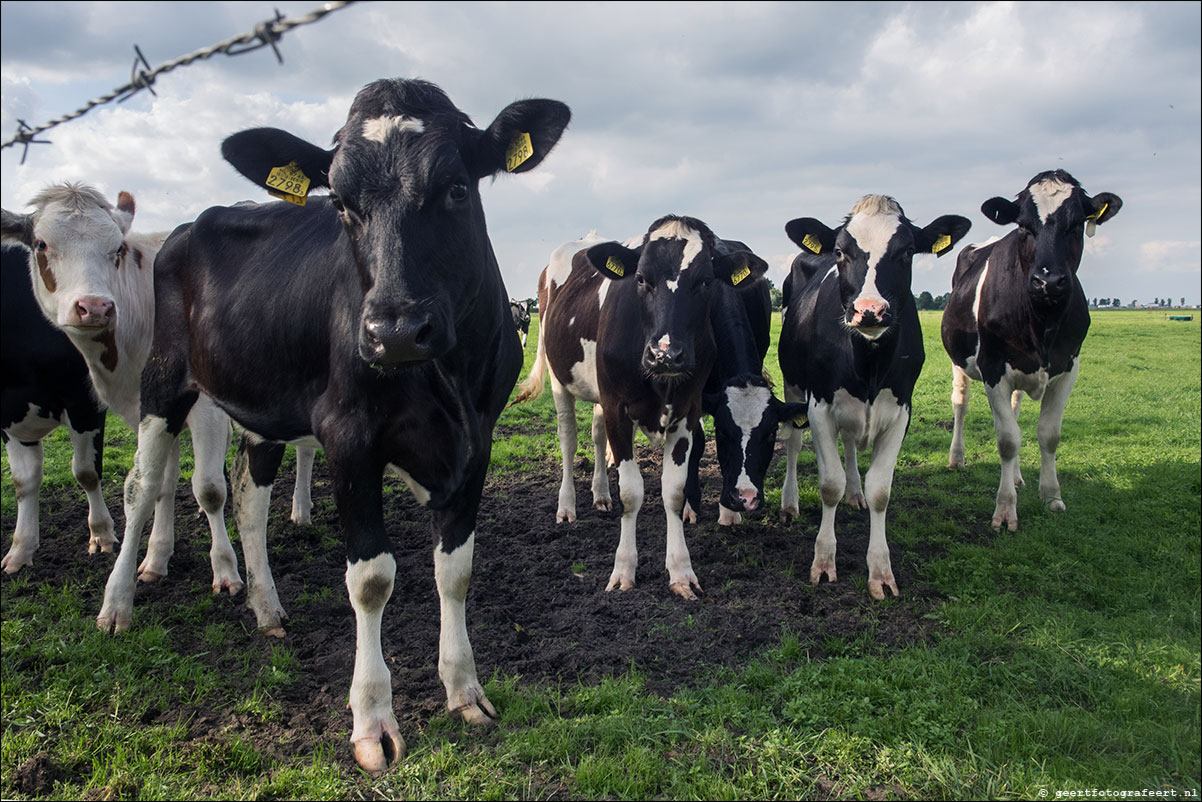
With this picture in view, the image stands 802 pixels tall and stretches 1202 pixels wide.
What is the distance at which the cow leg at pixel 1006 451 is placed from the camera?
7094mm

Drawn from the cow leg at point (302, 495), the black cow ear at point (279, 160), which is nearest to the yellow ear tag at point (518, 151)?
the black cow ear at point (279, 160)

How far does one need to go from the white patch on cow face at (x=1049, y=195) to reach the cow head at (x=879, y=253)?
1.48 meters

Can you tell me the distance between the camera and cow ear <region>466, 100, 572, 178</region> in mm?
3719

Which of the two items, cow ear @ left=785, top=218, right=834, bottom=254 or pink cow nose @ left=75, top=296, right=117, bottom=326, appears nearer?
pink cow nose @ left=75, top=296, right=117, bottom=326

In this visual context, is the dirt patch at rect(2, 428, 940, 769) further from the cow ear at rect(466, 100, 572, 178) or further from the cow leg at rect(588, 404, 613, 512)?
the cow ear at rect(466, 100, 572, 178)

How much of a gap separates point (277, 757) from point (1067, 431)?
1183cm

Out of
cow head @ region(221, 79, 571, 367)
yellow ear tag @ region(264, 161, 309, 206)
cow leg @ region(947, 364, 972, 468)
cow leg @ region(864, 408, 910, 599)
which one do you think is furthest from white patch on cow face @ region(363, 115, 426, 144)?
cow leg @ region(947, 364, 972, 468)

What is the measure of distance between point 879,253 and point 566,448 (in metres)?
3.60

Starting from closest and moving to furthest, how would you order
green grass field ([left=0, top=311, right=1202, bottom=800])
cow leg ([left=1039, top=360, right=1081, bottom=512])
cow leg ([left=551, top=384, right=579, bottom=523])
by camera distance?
green grass field ([left=0, top=311, right=1202, bottom=800]) → cow leg ([left=551, top=384, right=579, bottom=523]) → cow leg ([left=1039, top=360, right=1081, bottom=512])

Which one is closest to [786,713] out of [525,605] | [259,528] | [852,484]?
[525,605]

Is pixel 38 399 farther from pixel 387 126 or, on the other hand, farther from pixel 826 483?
pixel 826 483

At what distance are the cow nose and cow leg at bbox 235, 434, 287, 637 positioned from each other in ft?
7.56

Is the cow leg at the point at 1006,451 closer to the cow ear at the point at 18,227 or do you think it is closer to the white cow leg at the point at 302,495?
the white cow leg at the point at 302,495

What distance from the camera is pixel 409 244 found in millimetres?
3299
